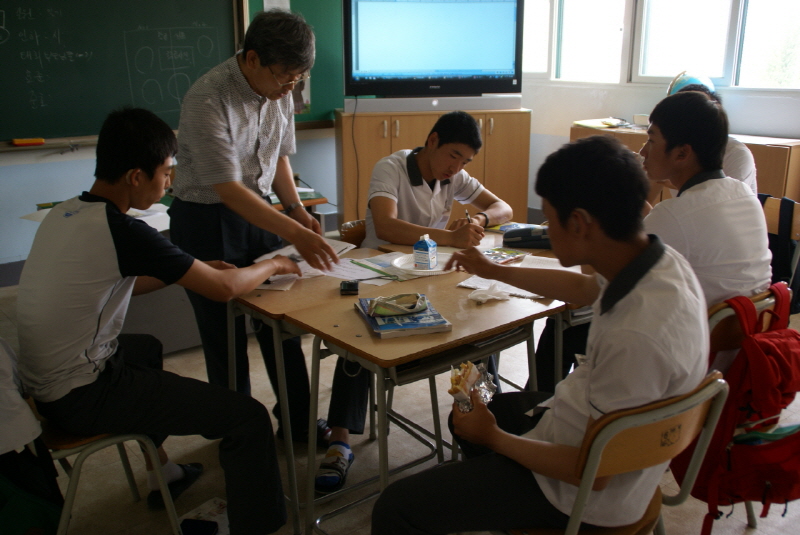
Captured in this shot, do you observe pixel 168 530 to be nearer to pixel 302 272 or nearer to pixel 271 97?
pixel 302 272

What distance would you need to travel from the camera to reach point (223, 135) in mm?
2066

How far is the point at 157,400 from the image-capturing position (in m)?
1.70

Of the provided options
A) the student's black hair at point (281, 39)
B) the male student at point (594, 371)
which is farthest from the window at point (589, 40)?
the male student at point (594, 371)

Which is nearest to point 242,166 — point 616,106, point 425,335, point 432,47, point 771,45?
point 425,335

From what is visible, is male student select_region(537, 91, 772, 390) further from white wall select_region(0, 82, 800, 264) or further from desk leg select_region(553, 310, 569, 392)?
white wall select_region(0, 82, 800, 264)

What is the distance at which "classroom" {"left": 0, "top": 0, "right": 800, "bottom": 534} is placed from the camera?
2229 millimetres

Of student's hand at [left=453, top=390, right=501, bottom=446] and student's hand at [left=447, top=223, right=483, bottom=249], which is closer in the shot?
student's hand at [left=453, top=390, right=501, bottom=446]

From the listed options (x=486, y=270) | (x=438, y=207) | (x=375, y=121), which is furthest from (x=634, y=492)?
(x=375, y=121)

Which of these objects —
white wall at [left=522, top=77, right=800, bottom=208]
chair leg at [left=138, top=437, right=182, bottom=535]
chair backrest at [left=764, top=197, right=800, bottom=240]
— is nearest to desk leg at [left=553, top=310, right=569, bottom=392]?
chair backrest at [left=764, top=197, right=800, bottom=240]

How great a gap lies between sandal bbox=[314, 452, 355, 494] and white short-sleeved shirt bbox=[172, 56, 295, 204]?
96 centimetres

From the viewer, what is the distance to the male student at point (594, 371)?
1108 millimetres

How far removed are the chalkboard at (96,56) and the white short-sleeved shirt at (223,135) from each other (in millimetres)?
2155

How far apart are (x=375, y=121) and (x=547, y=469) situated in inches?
147

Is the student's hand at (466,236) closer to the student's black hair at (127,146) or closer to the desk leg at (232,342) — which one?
the desk leg at (232,342)
